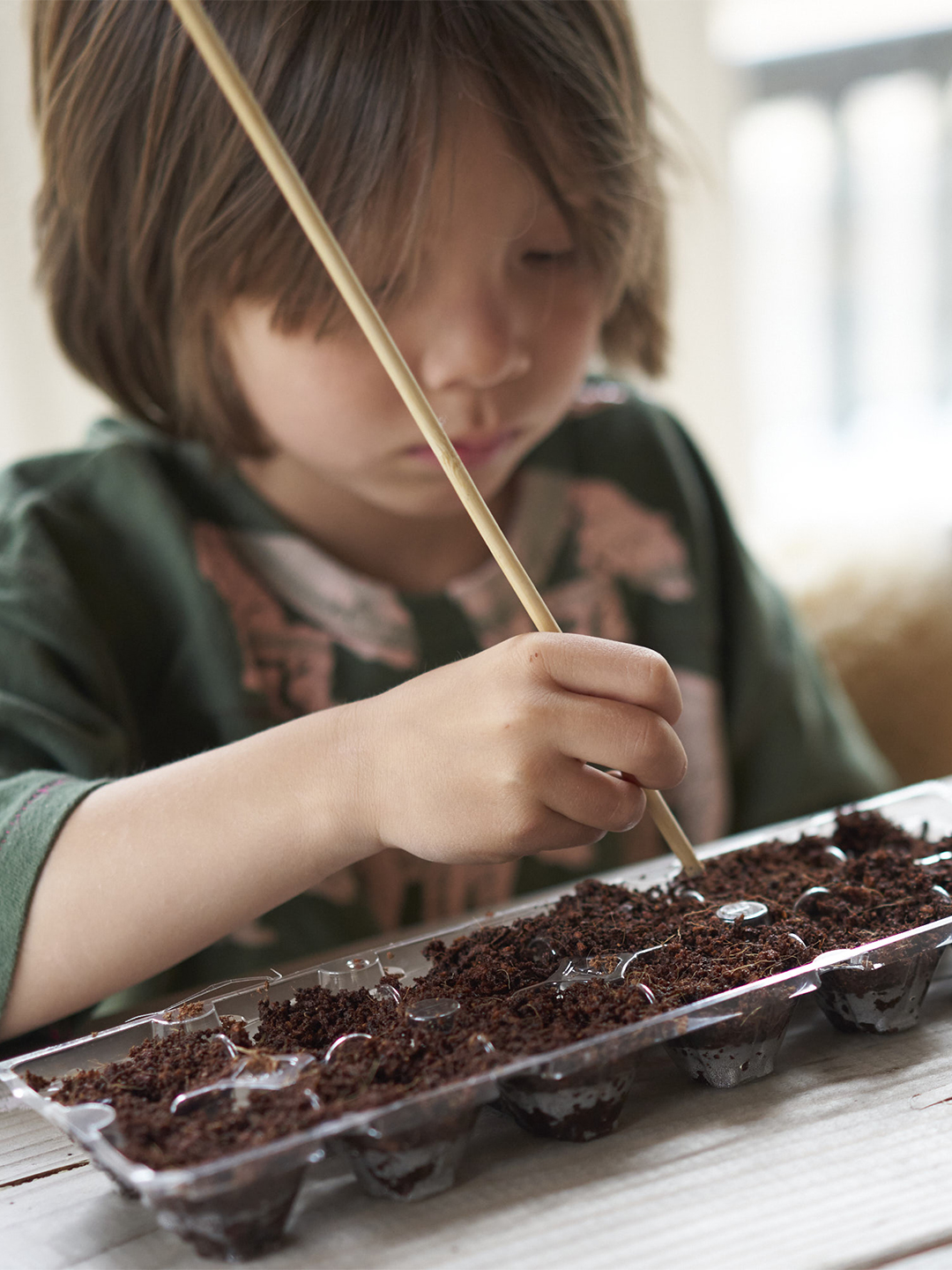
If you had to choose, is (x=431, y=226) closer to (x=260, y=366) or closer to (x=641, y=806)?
(x=260, y=366)

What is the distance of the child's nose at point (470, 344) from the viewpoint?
24.8 inches

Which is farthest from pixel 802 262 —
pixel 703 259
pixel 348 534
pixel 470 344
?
pixel 470 344

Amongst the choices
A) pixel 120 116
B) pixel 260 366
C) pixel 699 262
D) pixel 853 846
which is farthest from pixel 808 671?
pixel 699 262

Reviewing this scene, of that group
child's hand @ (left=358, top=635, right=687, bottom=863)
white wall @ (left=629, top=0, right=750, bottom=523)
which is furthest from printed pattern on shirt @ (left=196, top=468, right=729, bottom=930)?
white wall @ (left=629, top=0, right=750, bottom=523)

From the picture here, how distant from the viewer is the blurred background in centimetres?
184

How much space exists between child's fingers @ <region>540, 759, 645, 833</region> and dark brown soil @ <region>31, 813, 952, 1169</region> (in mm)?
47

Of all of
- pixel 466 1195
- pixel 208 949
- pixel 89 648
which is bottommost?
Result: pixel 208 949

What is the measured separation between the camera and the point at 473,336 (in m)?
0.63

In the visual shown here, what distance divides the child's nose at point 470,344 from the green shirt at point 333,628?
9.5 inches

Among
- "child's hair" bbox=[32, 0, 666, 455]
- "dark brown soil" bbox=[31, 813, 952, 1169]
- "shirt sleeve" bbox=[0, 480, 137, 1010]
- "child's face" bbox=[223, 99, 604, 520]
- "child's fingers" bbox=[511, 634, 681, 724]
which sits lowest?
"dark brown soil" bbox=[31, 813, 952, 1169]

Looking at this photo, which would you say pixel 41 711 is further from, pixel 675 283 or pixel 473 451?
pixel 675 283

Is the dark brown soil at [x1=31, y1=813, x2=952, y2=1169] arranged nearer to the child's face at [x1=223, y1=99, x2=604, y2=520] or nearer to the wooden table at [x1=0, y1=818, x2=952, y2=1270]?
the wooden table at [x1=0, y1=818, x2=952, y2=1270]

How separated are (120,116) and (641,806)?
0.49 meters

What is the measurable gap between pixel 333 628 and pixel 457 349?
27cm
